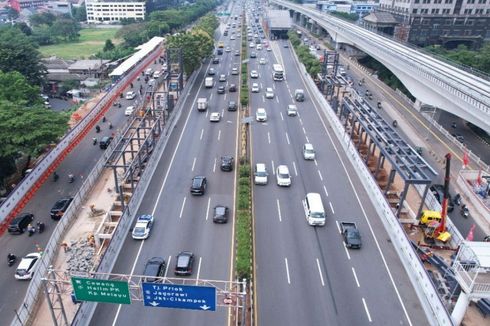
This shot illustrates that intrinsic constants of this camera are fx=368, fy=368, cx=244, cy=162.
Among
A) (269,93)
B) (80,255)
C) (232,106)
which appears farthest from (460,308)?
(269,93)

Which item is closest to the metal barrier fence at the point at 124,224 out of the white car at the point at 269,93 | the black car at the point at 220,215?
the black car at the point at 220,215

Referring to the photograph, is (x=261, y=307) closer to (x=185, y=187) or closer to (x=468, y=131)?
(x=185, y=187)

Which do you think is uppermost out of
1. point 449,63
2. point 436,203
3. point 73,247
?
point 449,63

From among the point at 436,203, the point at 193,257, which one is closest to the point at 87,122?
the point at 193,257

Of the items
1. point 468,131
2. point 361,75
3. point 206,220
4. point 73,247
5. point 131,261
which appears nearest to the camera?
point 131,261

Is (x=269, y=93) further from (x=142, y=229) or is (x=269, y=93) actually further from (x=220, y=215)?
(x=142, y=229)

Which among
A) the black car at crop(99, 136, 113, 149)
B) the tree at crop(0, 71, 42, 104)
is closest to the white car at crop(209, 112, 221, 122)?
the black car at crop(99, 136, 113, 149)

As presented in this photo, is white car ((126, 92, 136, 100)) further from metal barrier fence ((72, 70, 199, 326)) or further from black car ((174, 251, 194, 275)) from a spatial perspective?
black car ((174, 251, 194, 275))
